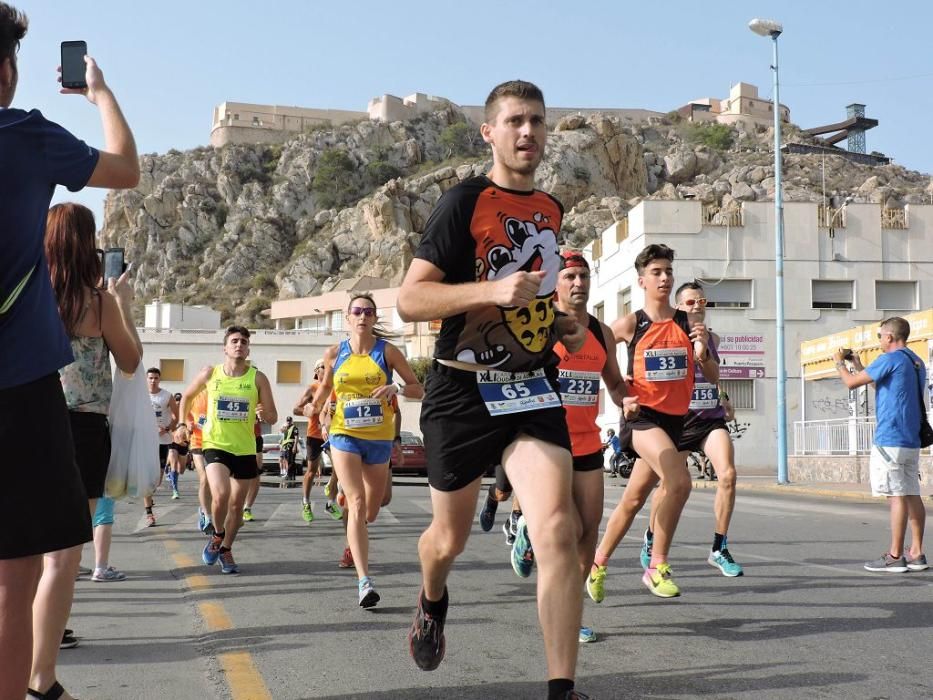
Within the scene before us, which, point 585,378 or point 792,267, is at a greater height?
point 792,267

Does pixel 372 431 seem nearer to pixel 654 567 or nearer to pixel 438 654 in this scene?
pixel 654 567

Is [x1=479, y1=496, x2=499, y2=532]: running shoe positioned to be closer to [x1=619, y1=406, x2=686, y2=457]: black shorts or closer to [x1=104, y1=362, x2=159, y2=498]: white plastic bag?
[x1=619, y1=406, x2=686, y2=457]: black shorts

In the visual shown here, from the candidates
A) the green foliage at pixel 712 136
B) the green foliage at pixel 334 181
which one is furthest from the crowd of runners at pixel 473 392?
the green foliage at pixel 712 136

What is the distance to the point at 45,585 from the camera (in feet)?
13.2

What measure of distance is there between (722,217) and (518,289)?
3691cm

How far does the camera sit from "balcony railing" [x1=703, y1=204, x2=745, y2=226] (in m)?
38.4

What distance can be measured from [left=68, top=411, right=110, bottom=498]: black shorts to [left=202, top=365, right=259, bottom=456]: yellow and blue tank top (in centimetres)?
359

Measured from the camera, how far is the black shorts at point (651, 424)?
271 inches

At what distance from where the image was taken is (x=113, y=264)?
498 cm

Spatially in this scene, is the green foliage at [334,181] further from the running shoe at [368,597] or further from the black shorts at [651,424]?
the running shoe at [368,597]

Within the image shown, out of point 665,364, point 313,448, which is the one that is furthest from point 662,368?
point 313,448

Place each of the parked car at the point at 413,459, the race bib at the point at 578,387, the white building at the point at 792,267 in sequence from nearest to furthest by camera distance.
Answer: the race bib at the point at 578,387 < the parked car at the point at 413,459 < the white building at the point at 792,267

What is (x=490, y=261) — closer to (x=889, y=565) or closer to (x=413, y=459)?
(x=889, y=565)

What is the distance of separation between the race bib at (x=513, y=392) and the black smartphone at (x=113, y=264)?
6.37 feet
